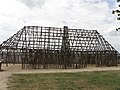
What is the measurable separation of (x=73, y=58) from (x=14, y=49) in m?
8.15

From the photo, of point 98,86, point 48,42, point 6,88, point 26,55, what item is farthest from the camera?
point 48,42

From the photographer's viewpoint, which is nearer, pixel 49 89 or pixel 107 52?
pixel 49 89

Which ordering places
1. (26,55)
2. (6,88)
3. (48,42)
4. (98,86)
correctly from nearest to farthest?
(6,88) → (98,86) → (26,55) → (48,42)

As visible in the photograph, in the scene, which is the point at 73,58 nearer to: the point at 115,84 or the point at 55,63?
the point at 55,63

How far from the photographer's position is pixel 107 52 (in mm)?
47438

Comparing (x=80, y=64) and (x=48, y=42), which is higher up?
(x=48, y=42)

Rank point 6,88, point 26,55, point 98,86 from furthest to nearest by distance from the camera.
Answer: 1. point 26,55
2. point 98,86
3. point 6,88

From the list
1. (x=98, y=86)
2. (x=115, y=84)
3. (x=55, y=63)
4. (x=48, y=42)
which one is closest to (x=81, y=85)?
(x=98, y=86)

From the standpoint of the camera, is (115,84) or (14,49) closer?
(115,84)

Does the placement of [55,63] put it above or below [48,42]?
below

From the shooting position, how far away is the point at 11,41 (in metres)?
44.9

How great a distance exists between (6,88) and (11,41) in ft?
76.8

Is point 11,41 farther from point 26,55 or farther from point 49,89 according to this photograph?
point 49,89

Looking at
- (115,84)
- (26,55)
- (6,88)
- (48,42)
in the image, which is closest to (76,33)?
(48,42)
